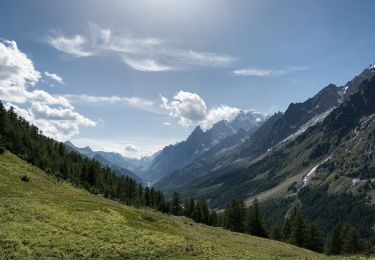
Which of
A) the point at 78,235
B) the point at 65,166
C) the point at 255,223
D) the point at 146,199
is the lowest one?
the point at 78,235

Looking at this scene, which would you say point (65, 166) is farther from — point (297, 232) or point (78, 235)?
point (78, 235)

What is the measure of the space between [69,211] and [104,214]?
508 centimetres

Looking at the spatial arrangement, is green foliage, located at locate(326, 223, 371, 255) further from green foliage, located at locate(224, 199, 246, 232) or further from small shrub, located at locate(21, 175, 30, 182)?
small shrub, located at locate(21, 175, 30, 182)

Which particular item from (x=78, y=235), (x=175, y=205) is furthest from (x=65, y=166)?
(x=78, y=235)

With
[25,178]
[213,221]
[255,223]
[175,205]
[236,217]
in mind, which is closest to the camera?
[25,178]

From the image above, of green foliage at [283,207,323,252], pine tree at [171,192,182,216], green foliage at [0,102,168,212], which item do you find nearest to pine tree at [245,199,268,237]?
green foliage at [283,207,323,252]

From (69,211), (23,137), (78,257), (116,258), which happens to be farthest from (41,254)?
(23,137)

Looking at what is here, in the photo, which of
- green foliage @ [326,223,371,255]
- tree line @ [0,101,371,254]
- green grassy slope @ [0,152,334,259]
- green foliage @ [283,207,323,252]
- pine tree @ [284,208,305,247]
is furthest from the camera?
green foliage @ [283,207,323,252]

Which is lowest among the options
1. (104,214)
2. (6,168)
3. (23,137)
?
(104,214)

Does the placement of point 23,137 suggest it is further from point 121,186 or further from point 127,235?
point 127,235

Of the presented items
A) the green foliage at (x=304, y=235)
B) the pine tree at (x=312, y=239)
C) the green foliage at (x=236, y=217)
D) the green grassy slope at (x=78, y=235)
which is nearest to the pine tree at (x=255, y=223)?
the green foliage at (x=236, y=217)

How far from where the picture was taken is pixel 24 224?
43.7 metres

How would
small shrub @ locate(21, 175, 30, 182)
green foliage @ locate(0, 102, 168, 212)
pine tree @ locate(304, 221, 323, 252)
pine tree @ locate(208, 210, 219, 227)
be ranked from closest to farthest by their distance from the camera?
small shrub @ locate(21, 175, 30, 182), green foliage @ locate(0, 102, 168, 212), pine tree @ locate(304, 221, 323, 252), pine tree @ locate(208, 210, 219, 227)

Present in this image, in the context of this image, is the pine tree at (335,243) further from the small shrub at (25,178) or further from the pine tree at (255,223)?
the small shrub at (25,178)
